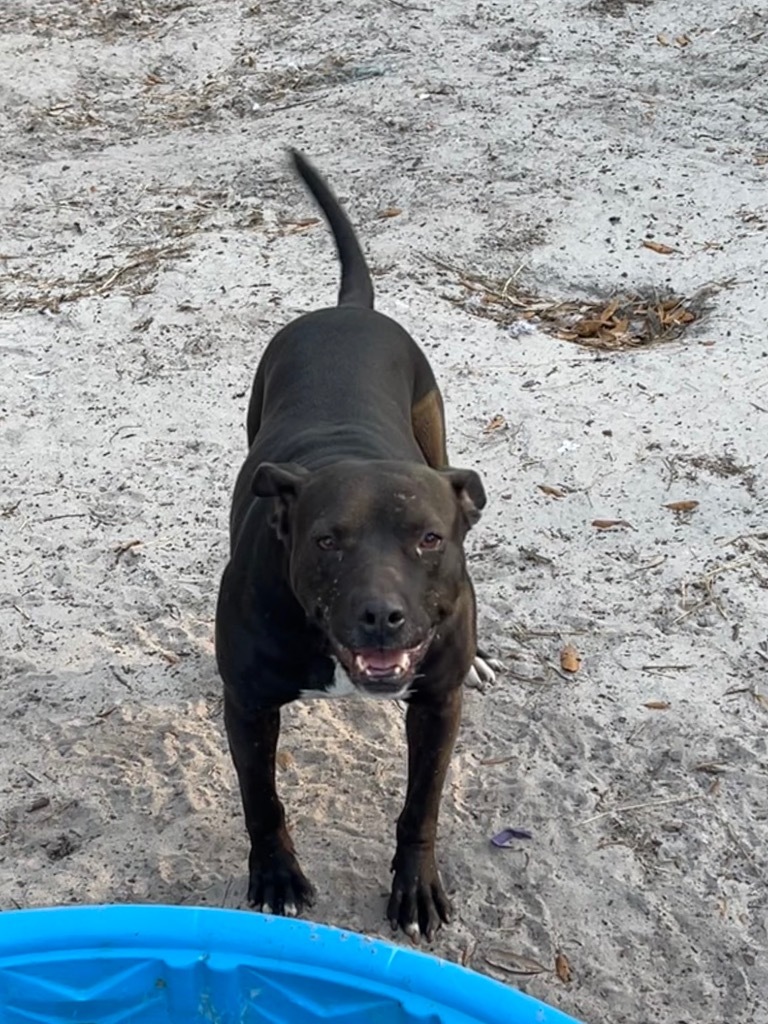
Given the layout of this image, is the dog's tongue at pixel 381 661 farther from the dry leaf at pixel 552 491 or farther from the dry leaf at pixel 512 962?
the dry leaf at pixel 552 491

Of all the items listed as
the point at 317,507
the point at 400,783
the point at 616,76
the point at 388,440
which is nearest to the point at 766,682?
the point at 400,783

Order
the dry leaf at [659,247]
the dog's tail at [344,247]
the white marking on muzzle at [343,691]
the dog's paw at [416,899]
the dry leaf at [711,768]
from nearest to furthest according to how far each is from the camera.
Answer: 1. the white marking on muzzle at [343,691]
2. the dog's paw at [416,899]
3. the dry leaf at [711,768]
4. the dog's tail at [344,247]
5. the dry leaf at [659,247]

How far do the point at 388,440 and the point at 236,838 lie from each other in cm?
117

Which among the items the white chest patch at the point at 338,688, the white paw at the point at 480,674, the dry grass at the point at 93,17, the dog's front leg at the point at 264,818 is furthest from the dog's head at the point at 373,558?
the dry grass at the point at 93,17

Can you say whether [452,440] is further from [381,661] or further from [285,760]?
[381,661]

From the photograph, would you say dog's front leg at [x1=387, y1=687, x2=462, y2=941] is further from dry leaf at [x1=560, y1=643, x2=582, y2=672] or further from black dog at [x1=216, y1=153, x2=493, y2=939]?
dry leaf at [x1=560, y1=643, x2=582, y2=672]

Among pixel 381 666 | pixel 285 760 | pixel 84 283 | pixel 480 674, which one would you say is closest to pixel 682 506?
pixel 480 674

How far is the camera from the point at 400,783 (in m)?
4.02

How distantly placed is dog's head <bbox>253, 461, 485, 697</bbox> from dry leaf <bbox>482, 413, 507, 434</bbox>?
7.68 ft

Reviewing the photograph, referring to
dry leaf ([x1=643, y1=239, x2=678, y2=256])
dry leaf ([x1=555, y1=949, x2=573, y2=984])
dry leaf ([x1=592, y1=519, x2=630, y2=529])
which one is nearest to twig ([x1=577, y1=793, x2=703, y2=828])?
dry leaf ([x1=555, y1=949, x2=573, y2=984])

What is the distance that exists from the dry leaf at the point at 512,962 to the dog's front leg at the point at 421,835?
0.16 metres

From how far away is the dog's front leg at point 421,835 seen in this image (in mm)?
3463

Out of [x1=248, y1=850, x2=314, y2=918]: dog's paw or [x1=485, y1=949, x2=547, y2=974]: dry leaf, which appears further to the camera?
[x1=248, y1=850, x2=314, y2=918]: dog's paw

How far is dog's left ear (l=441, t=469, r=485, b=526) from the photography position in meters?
3.25
